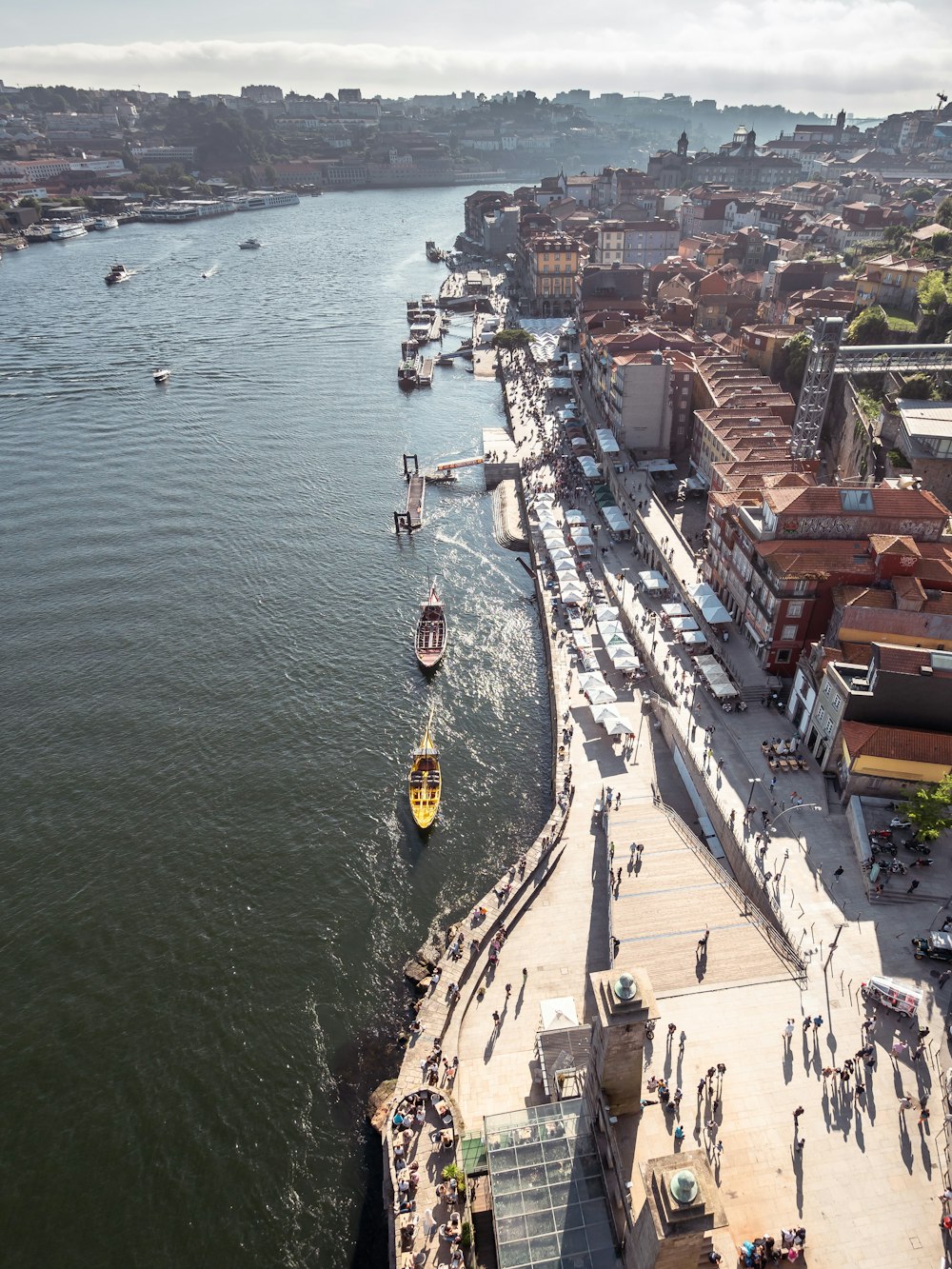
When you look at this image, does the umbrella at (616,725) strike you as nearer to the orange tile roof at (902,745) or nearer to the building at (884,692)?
the building at (884,692)

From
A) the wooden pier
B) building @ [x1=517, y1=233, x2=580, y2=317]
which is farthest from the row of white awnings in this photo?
building @ [x1=517, y1=233, x2=580, y2=317]

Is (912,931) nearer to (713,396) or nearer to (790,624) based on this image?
(790,624)

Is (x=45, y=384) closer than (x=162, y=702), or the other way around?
(x=162, y=702)

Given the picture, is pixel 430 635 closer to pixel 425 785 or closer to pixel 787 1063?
pixel 425 785

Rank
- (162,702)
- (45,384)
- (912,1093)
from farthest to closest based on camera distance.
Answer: (45,384) < (162,702) < (912,1093)

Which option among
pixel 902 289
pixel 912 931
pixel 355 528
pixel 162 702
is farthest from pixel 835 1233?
pixel 902 289

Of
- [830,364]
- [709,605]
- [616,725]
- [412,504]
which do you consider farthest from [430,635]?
[830,364]

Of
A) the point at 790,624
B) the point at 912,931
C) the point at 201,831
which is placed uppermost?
the point at 790,624
